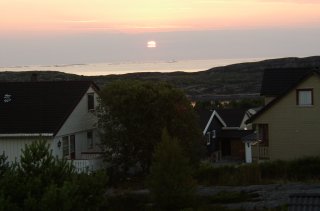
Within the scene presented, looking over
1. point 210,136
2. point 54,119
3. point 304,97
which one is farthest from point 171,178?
point 210,136

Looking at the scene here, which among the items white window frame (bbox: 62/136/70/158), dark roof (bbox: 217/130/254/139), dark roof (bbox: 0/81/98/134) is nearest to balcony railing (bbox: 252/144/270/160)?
dark roof (bbox: 0/81/98/134)

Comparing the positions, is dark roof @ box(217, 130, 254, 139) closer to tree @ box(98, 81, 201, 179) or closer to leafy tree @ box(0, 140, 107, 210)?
tree @ box(98, 81, 201, 179)

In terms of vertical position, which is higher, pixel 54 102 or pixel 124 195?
pixel 54 102

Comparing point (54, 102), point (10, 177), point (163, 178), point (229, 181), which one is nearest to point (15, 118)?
point (54, 102)

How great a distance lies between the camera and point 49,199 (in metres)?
14.3

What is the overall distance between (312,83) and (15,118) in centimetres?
1675

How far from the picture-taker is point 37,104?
115 ft

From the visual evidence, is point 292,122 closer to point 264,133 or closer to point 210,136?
point 264,133

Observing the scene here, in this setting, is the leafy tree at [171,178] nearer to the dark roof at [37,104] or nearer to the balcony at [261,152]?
the dark roof at [37,104]

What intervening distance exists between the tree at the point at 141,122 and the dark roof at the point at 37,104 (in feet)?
8.40

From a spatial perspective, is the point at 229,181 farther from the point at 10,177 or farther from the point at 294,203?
the point at 294,203

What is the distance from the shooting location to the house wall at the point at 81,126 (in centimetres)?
3363

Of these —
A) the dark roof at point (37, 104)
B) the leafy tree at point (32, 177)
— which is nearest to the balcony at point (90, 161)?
the dark roof at point (37, 104)

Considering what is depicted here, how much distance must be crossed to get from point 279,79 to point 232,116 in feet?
61.9
